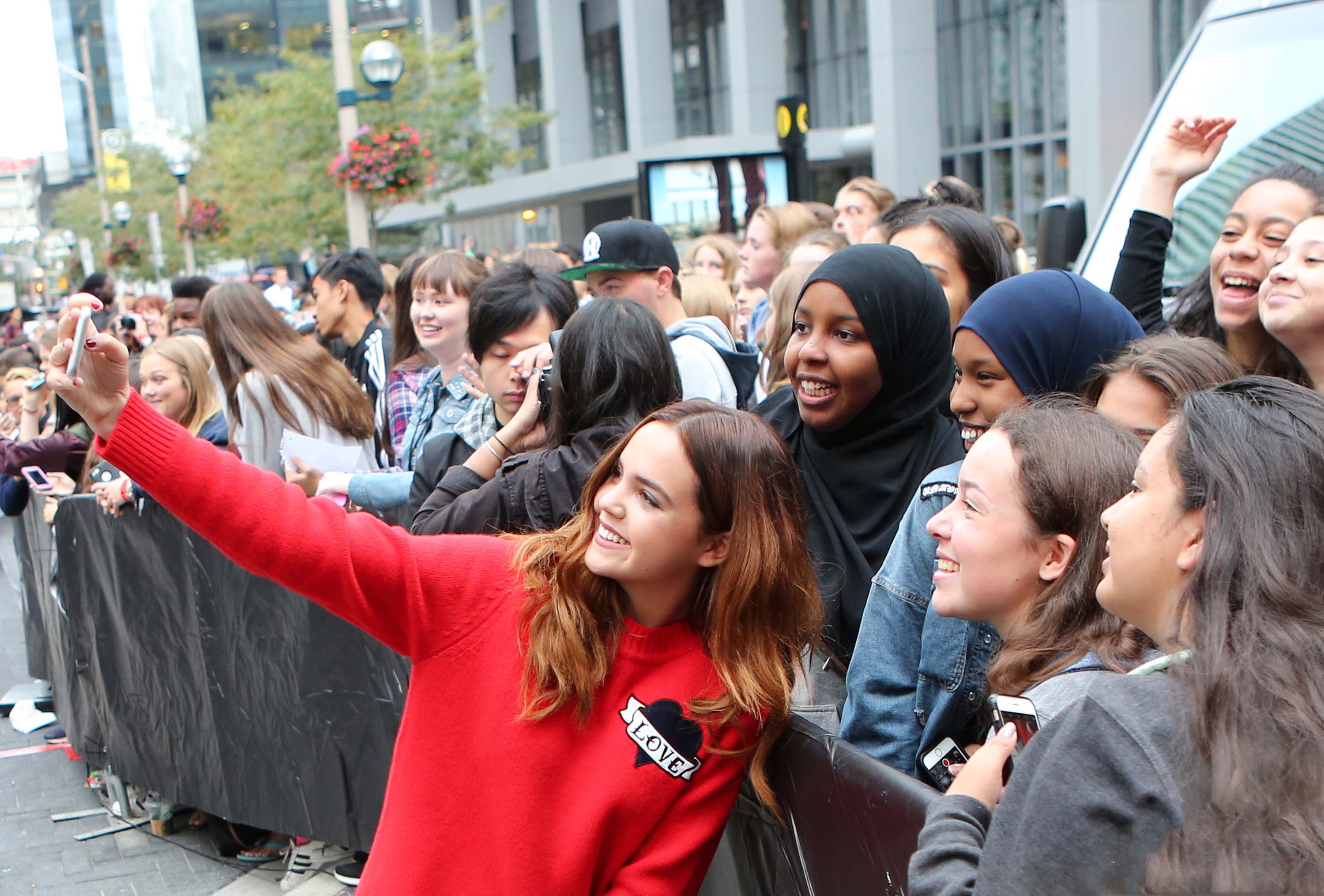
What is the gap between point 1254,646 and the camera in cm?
141

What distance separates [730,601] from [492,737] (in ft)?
1.75

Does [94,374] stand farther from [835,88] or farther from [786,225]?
[835,88]

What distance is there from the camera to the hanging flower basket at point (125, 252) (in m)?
35.8

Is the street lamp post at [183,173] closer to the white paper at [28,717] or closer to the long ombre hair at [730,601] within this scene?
the white paper at [28,717]

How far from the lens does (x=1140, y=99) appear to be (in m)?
19.7

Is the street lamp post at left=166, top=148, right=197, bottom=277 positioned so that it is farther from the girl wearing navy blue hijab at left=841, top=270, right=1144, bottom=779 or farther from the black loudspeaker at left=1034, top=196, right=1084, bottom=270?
the girl wearing navy blue hijab at left=841, top=270, right=1144, bottom=779

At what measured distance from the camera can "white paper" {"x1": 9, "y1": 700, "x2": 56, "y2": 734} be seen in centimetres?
699

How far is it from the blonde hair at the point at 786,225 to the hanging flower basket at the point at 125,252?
32.9 m

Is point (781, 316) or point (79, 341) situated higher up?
point (79, 341)

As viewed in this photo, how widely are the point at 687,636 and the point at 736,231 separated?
989 cm

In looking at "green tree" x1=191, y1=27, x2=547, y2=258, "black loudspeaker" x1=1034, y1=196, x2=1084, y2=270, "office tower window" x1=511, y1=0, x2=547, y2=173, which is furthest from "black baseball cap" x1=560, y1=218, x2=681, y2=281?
"office tower window" x1=511, y1=0, x2=547, y2=173

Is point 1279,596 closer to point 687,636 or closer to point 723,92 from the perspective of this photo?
point 687,636

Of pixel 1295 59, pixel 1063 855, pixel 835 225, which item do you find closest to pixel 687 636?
pixel 1063 855

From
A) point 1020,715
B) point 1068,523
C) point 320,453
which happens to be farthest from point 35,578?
point 1020,715
